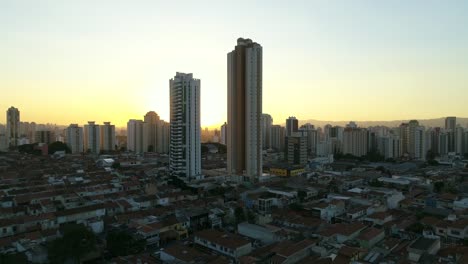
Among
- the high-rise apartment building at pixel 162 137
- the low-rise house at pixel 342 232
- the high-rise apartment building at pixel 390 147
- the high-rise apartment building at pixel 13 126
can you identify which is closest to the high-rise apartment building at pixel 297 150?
the high-rise apartment building at pixel 390 147

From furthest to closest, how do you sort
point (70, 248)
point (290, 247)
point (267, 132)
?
point (267, 132), point (290, 247), point (70, 248)

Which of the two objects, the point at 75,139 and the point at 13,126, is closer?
the point at 75,139

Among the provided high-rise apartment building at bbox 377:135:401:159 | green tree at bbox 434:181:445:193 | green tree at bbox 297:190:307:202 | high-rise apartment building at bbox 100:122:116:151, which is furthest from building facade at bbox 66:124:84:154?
green tree at bbox 434:181:445:193

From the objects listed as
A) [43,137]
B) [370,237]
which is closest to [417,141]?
[370,237]

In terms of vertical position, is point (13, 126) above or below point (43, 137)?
above

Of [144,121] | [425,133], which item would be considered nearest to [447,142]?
[425,133]

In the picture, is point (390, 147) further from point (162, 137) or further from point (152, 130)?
point (152, 130)
